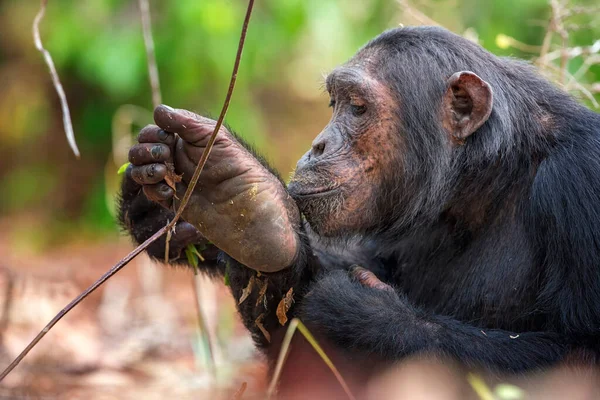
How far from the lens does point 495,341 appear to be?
4086mm

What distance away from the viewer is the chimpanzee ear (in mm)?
4406

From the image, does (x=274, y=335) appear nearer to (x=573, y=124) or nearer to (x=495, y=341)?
(x=495, y=341)

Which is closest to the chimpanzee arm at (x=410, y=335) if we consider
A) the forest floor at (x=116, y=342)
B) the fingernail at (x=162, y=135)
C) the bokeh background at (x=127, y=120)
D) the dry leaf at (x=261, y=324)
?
the dry leaf at (x=261, y=324)

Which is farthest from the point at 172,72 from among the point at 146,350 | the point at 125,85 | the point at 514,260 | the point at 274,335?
the point at 514,260

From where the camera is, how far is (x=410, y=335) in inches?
160

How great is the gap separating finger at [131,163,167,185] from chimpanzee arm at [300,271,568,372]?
1.01m

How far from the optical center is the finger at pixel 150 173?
401cm

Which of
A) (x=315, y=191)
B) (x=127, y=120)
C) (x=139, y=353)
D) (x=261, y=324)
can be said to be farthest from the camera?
(x=127, y=120)

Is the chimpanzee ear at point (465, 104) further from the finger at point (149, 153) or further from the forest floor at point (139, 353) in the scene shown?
the finger at point (149, 153)

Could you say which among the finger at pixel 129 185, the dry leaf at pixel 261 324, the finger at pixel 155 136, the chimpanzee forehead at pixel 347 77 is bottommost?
the dry leaf at pixel 261 324

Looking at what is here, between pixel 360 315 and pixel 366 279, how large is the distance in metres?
0.36

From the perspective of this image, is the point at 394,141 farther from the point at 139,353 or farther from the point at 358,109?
the point at 139,353

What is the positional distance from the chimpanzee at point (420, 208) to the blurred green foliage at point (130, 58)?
10.6 ft

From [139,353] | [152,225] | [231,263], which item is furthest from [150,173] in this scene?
[139,353]
